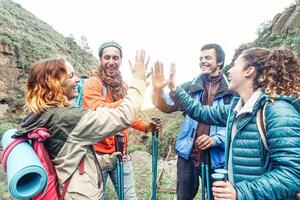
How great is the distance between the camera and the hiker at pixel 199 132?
3.97 metres

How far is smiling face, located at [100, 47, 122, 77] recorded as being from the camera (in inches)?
161

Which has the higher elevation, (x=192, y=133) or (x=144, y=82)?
(x=144, y=82)

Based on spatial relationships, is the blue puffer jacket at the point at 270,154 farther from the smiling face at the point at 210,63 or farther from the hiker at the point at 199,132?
the smiling face at the point at 210,63

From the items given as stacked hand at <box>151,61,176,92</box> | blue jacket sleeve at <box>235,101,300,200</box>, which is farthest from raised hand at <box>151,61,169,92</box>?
blue jacket sleeve at <box>235,101,300,200</box>

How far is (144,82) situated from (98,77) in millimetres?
1185

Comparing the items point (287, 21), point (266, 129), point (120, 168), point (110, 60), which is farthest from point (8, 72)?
point (266, 129)

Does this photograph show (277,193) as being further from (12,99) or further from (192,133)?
(12,99)

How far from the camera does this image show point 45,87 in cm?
269

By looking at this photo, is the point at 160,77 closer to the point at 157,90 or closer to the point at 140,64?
the point at 157,90

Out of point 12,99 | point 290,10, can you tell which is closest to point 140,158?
point 12,99

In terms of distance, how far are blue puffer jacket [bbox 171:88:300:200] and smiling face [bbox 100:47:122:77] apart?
181 cm

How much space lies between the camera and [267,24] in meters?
24.7

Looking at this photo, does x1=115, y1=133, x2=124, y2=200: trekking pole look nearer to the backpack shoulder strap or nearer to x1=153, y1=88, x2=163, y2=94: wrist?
x1=153, y1=88, x2=163, y2=94: wrist

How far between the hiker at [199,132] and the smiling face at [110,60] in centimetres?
55
